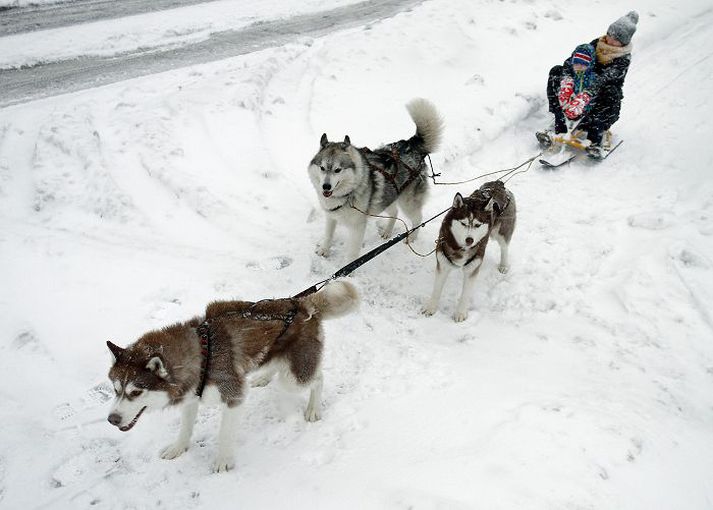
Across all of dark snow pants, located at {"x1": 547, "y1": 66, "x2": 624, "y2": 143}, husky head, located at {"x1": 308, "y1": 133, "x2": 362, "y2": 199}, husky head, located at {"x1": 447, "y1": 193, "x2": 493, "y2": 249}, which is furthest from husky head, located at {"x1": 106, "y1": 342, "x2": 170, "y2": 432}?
dark snow pants, located at {"x1": 547, "y1": 66, "x2": 624, "y2": 143}

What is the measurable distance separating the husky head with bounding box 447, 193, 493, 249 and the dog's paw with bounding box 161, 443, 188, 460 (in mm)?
3152

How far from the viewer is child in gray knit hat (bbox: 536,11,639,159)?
290 inches

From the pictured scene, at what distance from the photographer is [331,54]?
400 inches

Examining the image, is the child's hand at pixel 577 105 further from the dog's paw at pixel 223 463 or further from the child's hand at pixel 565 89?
the dog's paw at pixel 223 463

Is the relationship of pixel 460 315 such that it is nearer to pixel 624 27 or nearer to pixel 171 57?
pixel 624 27

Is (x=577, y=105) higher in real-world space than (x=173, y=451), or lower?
higher

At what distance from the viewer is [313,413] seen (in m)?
3.80

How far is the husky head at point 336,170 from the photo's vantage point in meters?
5.09

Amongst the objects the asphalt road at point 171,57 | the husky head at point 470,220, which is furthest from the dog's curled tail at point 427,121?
the asphalt road at point 171,57

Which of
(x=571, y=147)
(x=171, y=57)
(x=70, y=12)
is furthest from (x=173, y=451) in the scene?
(x=70, y=12)

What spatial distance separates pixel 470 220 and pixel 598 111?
4582 millimetres

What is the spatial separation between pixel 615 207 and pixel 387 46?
252 inches

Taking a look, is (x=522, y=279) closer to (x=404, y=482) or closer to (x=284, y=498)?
(x=404, y=482)

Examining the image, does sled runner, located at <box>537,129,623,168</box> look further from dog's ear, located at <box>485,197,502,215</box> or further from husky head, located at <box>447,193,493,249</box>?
husky head, located at <box>447,193,493,249</box>
